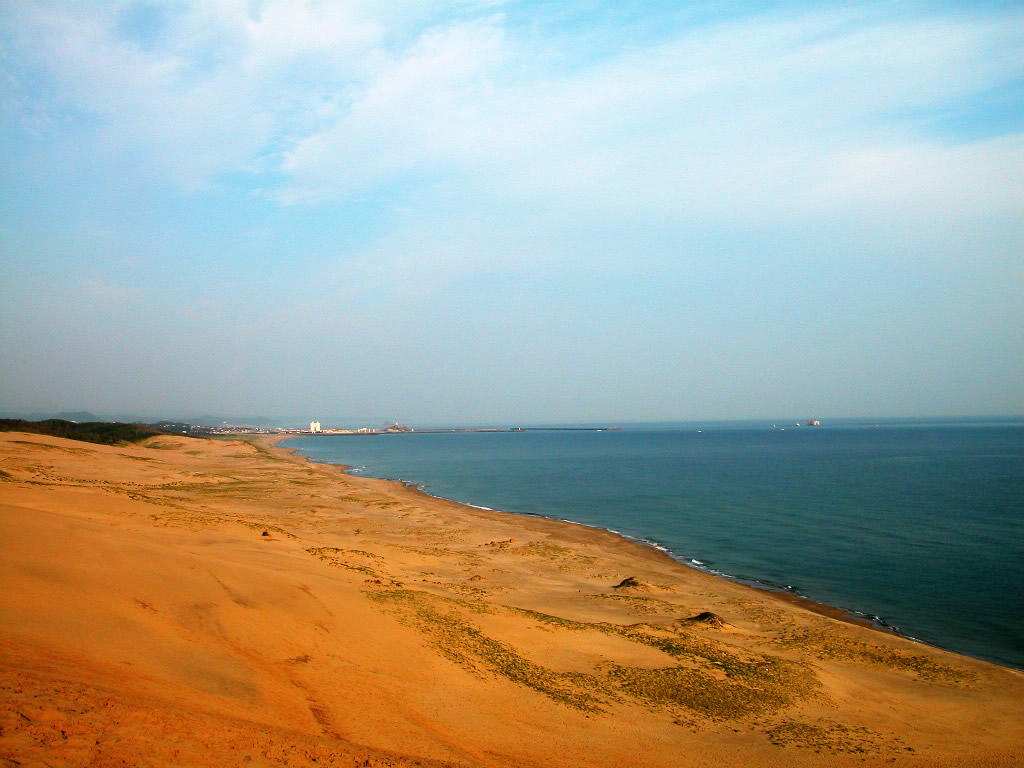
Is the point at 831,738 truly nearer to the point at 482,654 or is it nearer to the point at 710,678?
the point at 710,678

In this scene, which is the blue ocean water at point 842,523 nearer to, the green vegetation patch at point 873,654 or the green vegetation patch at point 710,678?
the green vegetation patch at point 873,654

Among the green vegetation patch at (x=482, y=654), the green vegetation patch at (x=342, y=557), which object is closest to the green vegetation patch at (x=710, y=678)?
the green vegetation patch at (x=482, y=654)

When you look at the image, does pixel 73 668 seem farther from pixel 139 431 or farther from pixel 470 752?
pixel 139 431

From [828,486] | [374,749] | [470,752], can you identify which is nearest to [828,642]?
[470,752]

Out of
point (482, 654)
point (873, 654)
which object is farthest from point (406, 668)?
point (873, 654)

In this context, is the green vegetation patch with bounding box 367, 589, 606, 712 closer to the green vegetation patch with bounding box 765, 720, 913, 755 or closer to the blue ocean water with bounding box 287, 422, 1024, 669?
the green vegetation patch with bounding box 765, 720, 913, 755
